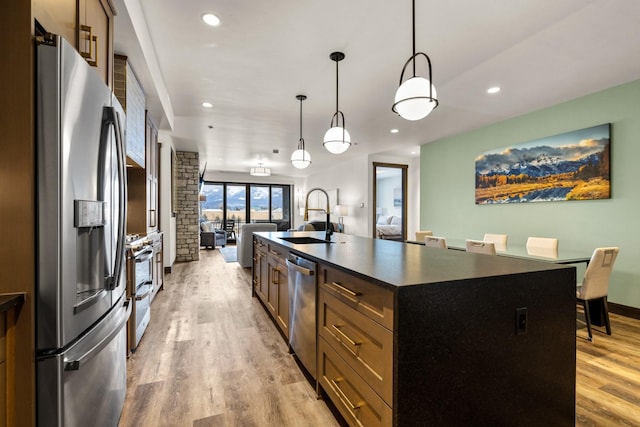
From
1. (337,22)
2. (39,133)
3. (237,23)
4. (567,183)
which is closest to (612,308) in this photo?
(567,183)

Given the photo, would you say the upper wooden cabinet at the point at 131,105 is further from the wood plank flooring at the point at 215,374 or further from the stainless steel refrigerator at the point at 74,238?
the wood plank flooring at the point at 215,374

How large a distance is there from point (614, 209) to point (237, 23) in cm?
455

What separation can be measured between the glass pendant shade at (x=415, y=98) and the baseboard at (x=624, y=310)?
11.6 ft

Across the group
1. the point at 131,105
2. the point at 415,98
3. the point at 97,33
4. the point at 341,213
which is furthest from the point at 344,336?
the point at 341,213

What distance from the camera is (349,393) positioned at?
146cm

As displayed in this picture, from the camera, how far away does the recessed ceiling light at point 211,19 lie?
2.37 meters

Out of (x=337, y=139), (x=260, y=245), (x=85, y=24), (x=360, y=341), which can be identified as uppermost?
(x=85, y=24)

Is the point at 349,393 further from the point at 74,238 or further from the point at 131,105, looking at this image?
the point at 131,105

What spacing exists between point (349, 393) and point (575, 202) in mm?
4182

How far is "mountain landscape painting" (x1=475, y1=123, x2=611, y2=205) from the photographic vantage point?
12.2 ft

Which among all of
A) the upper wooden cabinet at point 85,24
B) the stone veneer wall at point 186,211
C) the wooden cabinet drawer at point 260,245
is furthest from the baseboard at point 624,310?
the stone veneer wall at point 186,211

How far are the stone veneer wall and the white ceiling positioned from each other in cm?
276

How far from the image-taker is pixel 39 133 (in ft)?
3.28

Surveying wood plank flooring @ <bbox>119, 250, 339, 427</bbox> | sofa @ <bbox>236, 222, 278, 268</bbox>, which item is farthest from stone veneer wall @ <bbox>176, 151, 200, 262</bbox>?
wood plank flooring @ <bbox>119, 250, 339, 427</bbox>
